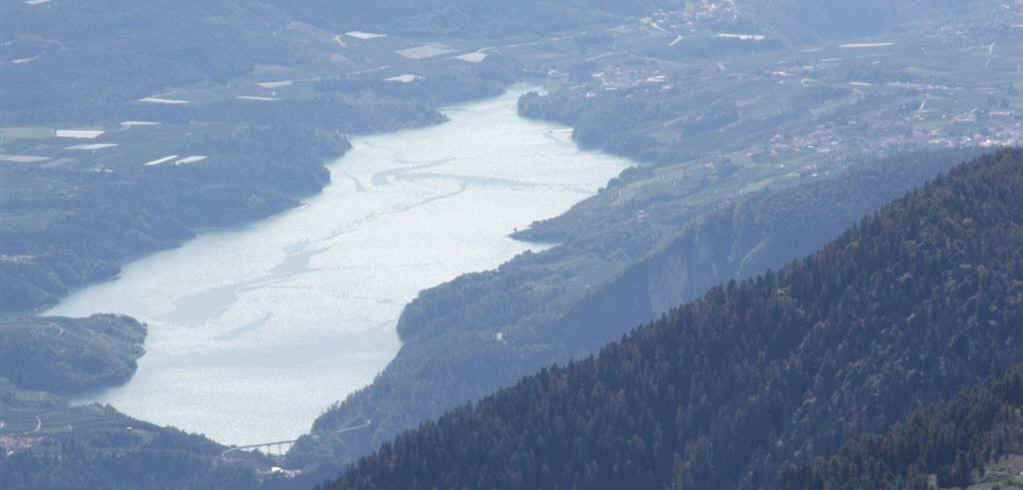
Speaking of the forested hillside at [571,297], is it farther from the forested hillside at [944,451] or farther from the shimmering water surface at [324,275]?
the forested hillside at [944,451]

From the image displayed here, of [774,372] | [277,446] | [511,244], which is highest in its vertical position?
[774,372]

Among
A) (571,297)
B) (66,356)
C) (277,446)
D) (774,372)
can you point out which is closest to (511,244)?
(571,297)

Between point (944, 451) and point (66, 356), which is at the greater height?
point (944, 451)

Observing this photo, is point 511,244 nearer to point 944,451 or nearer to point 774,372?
point 774,372

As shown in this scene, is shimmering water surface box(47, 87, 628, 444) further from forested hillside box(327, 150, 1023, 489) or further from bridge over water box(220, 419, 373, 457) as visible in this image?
forested hillside box(327, 150, 1023, 489)

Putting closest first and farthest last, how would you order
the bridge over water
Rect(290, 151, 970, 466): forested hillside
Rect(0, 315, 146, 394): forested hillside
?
the bridge over water, Rect(290, 151, 970, 466): forested hillside, Rect(0, 315, 146, 394): forested hillside

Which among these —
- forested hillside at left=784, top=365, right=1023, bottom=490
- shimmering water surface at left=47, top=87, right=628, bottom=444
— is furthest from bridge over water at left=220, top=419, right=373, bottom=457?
forested hillside at left=784, top=365, right=1023, bottom=490
